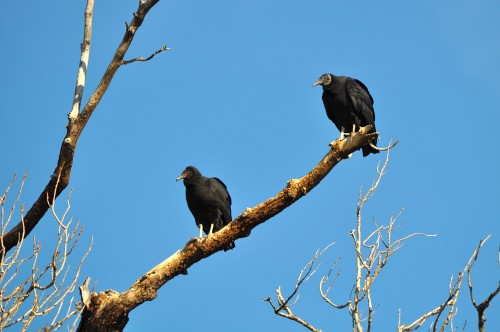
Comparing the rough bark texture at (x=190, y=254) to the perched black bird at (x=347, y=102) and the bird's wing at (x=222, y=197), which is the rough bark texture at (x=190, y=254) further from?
the bird's wing at (x=222, y=197)

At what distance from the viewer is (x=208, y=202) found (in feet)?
20.4

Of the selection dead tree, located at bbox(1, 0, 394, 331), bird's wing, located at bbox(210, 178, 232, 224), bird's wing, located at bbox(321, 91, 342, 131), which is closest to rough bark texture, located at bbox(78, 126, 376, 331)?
dead tree, located at bbox(1, 0, 394, 331)

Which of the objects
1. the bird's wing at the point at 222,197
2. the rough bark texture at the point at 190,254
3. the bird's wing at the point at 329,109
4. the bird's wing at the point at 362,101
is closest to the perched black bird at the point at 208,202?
the bird's wing at the point at 222,197

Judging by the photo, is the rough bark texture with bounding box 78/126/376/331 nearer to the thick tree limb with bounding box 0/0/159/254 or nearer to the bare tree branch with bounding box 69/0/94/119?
the thick tree limb with bounding box 0/0/159/254

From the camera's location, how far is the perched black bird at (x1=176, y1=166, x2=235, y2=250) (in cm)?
624

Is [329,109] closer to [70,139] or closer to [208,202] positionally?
[208,202]

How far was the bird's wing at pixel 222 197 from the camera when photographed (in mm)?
6246

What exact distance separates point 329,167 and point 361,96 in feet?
6.82

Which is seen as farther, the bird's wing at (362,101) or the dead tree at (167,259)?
the bird's wing at (362,101)

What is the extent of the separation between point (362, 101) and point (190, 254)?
2.73m

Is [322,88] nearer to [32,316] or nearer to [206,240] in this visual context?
[206,240]

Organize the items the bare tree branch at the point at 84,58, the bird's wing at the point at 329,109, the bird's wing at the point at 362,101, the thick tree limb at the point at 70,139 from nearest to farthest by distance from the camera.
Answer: the thick tree limb at the point at 70,139
the bare tree branch at the point at 84,58
the bird's wing at the point at 362,101
the bird's wing at the point at 329,109

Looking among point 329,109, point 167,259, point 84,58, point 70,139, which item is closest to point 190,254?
point 167,259

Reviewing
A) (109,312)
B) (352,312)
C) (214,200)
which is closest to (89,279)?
(109,312)
